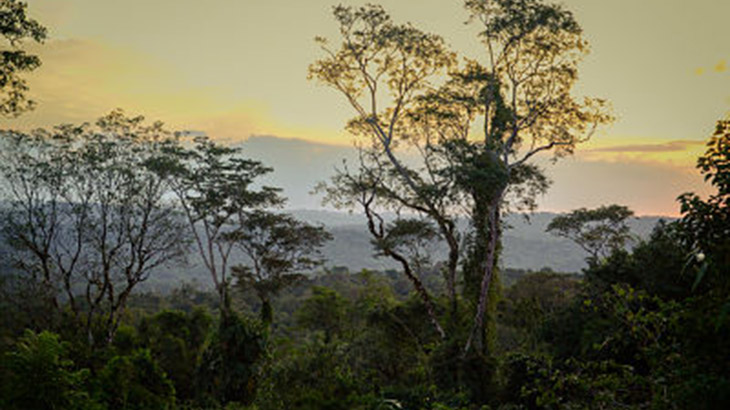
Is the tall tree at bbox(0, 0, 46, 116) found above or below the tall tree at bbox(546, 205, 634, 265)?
above

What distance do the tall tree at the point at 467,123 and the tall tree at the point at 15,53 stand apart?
10501 mm

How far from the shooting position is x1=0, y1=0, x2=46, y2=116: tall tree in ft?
40.5

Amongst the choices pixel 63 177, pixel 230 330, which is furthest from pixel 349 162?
pixel 63 177

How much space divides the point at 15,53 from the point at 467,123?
16.2m

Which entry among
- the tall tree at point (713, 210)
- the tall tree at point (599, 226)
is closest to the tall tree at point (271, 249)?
the tall tree at point (599, 226)

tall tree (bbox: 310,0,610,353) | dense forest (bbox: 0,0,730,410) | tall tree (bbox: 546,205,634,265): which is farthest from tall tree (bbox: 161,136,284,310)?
tall tree (bbox: 546,205,634,265)

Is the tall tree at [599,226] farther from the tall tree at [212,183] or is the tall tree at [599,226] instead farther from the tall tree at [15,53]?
the tall tree at [15,53]

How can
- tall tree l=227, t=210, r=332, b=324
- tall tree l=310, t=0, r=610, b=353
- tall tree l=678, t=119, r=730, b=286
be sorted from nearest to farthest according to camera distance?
tall tree l=678, t=119, r=730, b=286 < tall tree l=310, t=0, r=610, b=353 < tall tree l=227, t=210, r=332, b=324

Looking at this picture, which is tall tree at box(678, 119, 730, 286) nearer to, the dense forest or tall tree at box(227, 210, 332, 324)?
the dense forest

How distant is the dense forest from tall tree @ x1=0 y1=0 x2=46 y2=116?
0.06 meters

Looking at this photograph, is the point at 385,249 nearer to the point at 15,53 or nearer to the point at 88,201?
the point at 15,53

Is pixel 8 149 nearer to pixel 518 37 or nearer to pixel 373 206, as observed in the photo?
pixel 373 206

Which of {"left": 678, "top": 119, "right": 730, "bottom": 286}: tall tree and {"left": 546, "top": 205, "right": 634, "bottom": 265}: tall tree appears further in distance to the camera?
{"left": 546, "top": 205, "right": 634, "bottom": 265}: tall tree

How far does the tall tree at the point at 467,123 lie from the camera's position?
60.2 ft
